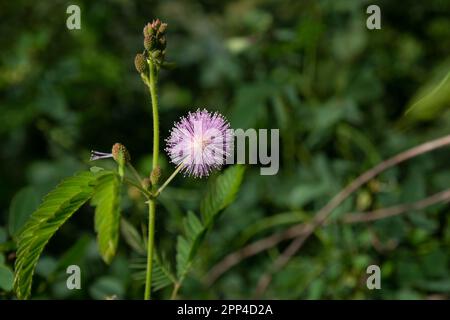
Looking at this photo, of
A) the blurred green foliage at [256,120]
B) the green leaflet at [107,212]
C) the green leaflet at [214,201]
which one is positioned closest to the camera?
the green leaflet at [107,212]

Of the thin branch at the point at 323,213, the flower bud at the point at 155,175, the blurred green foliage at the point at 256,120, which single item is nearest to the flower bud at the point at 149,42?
the flower bud at the point at 155,175

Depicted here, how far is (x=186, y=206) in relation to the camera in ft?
4.42

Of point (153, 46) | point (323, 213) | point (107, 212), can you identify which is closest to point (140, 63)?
point (153, 46)

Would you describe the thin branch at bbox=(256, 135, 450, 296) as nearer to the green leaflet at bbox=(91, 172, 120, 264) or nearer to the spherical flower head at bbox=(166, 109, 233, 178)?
the spherical flower head at bbox=(166, 109, 233, 178)

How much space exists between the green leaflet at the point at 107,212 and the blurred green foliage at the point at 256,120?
0.85 ft

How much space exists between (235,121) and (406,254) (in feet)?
1.35

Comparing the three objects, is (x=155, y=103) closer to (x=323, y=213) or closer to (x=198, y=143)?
(x=198, y=143)

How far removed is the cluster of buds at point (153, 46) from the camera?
59 centimetres

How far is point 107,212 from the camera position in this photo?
Answer: 0.52 metres

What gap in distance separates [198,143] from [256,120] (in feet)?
2.28

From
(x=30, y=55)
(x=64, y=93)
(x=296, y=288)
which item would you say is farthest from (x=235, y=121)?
(x=30, y=55)

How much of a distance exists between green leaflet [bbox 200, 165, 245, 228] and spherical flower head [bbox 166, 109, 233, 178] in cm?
5

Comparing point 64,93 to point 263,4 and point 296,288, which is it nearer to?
point 263,4

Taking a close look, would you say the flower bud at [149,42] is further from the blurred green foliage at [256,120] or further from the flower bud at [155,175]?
the blurred green foliage at [256,120]
